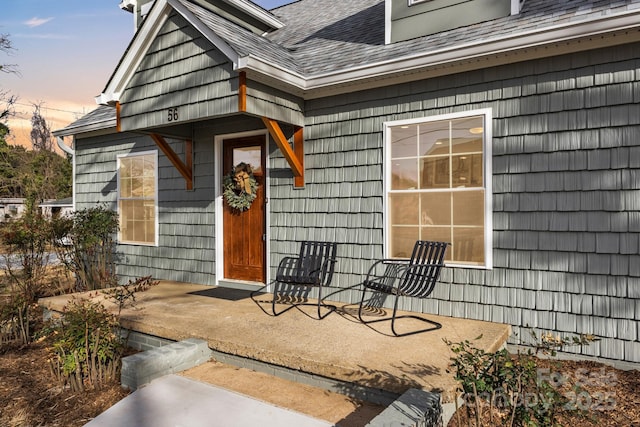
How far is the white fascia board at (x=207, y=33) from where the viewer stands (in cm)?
390

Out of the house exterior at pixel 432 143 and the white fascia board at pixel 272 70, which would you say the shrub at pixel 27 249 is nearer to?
the house exterior at pixel 432 143

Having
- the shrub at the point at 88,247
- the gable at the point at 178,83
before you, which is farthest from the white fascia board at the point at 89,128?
the gable at the point at 178,83

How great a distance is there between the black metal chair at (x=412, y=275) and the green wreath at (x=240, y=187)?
1.98 m

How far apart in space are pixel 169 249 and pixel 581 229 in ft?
17.8

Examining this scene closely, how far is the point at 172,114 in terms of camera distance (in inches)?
181

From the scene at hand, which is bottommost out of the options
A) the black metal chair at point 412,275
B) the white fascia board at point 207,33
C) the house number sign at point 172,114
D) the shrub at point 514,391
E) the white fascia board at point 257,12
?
the shrub at point 514,391

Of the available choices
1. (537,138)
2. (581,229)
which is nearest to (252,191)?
(537,138)

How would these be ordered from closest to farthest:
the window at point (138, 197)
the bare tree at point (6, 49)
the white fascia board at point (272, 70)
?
the white fascia board at point (272, 70) → the window at point (138, 197) → the bare tree at point (6, 49)

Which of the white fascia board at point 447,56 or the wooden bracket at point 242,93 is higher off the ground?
the white fascia board at point 447,56

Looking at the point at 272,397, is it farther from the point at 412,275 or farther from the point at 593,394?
the point at 593,394

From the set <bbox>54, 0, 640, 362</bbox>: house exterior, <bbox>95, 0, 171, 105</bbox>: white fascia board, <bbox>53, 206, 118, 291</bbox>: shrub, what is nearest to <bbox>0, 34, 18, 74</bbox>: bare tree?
<bbox>53, 206, 118, 291</bbox>: shrub

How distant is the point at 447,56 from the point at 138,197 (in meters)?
5.32

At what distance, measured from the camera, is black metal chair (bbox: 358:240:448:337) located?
3.48 m

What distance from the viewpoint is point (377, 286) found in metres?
3.60
